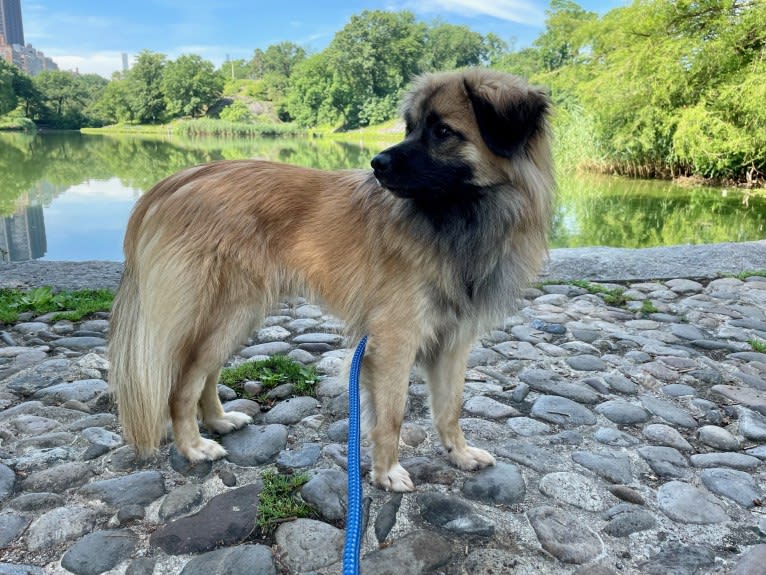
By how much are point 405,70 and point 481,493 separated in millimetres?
75362

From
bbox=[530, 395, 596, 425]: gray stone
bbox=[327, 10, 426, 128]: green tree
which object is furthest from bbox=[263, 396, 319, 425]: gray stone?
bbox=[327, 10, 426, 128]: green tree

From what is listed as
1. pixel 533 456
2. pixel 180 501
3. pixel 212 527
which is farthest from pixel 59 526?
pixel 533 456

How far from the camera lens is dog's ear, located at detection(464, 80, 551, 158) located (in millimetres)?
2381

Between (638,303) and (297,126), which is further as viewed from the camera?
(297,126)

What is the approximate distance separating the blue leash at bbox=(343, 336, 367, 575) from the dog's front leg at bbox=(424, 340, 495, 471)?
437 millimetres

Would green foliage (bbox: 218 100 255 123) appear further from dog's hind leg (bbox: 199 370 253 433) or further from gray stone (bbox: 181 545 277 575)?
gray stone (bbox: 181 545 277 575)

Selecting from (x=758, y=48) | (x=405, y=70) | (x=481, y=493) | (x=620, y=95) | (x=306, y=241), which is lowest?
(x=481, y=493)

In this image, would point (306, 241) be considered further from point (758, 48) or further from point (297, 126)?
point (297, 126)

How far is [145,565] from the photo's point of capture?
6.32 ft

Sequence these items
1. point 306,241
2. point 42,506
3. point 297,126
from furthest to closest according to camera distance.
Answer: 1. point 297,126
2. point 306,241
3. point 42,506

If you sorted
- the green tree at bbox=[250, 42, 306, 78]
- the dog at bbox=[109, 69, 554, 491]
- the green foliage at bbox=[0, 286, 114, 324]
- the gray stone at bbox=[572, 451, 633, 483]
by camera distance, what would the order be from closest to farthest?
the dog at bbox=[109, 69, 554, 491]
the gray stone at bbox=[572, 451, 633, 483]
the green foliage at bbox=[0, 286, 114, 324]
the green tree at bbox=[250, 42, 306, 78]

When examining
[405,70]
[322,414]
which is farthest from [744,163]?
[405,70]

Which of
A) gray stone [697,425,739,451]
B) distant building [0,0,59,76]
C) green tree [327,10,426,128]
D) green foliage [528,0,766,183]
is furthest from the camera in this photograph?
distant building [0,0,59,76]

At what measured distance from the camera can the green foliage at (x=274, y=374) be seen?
3418 mm
